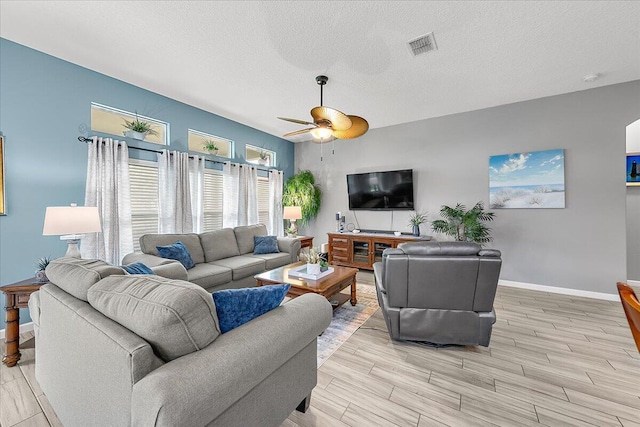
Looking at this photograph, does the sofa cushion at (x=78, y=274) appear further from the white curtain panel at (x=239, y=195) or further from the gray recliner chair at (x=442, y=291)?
the white curtain panel at (x=239, y=195)

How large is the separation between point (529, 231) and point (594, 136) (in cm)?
153

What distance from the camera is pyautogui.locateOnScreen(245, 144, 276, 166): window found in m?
5.37

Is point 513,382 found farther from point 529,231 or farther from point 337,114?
point 529,231

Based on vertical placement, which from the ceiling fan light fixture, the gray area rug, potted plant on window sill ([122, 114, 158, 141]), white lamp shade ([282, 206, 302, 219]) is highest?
potted plant on window sill ([122, 114, 158, 141])

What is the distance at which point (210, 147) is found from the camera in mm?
4422

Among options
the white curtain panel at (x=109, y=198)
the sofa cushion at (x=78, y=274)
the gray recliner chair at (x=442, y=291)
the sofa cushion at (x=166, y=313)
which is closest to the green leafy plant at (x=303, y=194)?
the white curtain panel at (x=109, y=198)

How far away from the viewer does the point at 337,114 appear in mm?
2633

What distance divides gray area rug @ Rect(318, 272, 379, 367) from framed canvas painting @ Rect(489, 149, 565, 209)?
2615mm

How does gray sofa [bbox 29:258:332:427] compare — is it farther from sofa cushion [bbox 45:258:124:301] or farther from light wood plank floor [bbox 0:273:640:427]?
light wood plank floor [bbox 0:273:640:427]

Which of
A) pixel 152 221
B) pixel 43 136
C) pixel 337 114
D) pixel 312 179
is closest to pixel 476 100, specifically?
pixel 337 114

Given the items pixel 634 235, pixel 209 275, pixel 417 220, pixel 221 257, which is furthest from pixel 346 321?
pixel 634 235

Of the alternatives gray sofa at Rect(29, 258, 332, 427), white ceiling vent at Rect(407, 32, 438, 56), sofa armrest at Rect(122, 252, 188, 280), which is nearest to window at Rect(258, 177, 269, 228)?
sofa armrest at Rect(122, 252, 188, 280)

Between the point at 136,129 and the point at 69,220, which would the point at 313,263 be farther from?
the point at 136,129

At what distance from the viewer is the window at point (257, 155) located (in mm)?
5373
